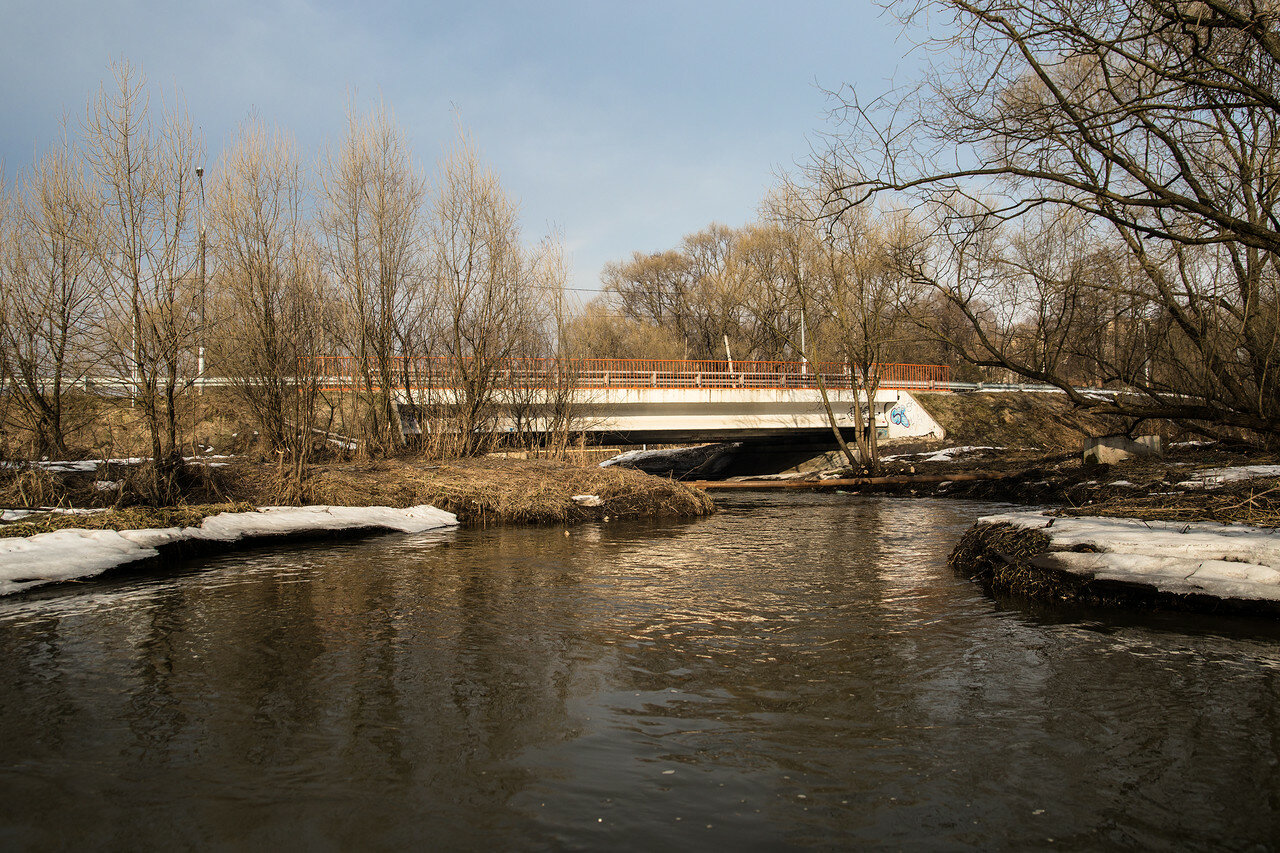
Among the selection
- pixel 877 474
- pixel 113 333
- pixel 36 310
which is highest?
pixel 36 310

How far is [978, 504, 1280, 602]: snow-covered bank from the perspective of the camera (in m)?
6.33

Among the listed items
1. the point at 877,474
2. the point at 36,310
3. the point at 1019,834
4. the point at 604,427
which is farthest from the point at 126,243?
the point at 877,474

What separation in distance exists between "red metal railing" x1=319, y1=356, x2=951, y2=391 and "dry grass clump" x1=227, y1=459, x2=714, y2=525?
3.28 metres

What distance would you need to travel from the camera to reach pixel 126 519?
988 cm

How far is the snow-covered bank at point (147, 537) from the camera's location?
26.3 feet

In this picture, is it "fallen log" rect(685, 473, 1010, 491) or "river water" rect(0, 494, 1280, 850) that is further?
"fallen log" rect(685, 473, 1010, 491)

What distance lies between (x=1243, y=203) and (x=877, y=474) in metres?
17.6

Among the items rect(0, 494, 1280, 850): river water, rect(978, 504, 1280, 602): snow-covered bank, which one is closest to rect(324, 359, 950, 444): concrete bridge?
rect(0, 494, 1280, 850): river water

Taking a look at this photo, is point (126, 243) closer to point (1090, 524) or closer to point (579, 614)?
point (579, 614)

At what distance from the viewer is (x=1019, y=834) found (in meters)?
3.10

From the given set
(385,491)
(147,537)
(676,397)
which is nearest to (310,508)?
(385,491)

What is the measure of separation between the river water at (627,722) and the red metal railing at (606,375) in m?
11.8

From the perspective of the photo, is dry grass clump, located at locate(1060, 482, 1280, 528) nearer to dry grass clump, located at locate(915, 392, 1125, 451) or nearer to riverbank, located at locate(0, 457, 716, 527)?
riverbank, located at locate(0, 457, 716, 527)

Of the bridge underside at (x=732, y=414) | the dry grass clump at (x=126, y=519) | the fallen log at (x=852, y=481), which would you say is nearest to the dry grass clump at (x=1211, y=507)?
the fallen log at (x=852, y=481)
